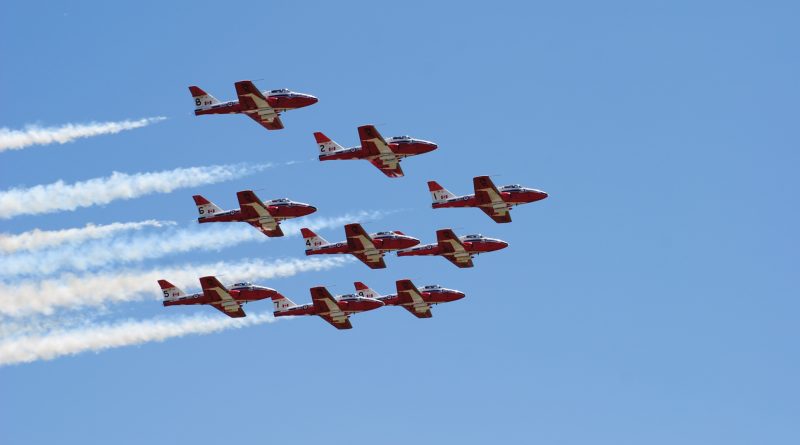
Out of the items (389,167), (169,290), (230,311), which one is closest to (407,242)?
(389,167)

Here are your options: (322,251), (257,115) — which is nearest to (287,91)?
(257,115)

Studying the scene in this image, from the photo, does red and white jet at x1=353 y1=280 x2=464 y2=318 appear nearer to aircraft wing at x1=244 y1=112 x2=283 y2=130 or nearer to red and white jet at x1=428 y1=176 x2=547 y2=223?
red and white jet at x1=428 y1=176 x2=547 y2=223

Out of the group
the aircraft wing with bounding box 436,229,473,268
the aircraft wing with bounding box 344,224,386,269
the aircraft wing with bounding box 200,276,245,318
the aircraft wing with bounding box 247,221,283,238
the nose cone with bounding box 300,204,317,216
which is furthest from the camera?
the aircraft wing with bounding box 436,229,473,268

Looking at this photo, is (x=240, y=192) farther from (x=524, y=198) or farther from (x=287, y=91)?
(x=524, y=198)

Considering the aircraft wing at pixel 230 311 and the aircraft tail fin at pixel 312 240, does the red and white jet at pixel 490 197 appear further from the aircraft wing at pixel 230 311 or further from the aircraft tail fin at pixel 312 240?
the aircraft wing at pixel 230 311

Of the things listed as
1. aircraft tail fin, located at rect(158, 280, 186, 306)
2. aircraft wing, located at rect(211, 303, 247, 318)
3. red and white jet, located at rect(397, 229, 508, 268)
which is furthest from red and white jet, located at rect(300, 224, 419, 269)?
aircraft tail fin, located at rect(158, 280, 186, 306)

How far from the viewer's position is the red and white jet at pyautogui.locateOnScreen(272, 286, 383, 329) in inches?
7151

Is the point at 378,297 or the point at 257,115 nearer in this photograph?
the point at 257,115

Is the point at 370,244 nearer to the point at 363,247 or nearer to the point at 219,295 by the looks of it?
the point at 363,247

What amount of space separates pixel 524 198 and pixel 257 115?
972 inches

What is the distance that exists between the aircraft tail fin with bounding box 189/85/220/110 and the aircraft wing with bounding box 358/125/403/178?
13.0 metres

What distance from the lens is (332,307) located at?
182m

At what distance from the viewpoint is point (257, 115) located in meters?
175

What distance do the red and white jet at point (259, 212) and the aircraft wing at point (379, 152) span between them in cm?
686
